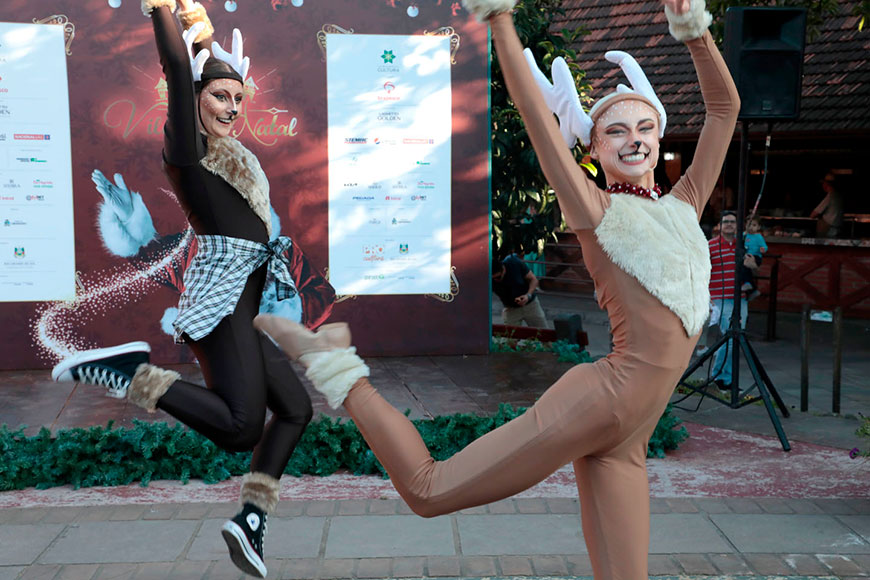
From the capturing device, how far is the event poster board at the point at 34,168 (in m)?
8.50

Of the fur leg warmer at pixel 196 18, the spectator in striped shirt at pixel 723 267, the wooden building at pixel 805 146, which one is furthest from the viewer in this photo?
the wooden building at pixel 805 146

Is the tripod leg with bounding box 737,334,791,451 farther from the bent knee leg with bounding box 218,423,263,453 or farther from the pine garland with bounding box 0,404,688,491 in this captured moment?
the bent knee leg with bounding box 218,423,263,453

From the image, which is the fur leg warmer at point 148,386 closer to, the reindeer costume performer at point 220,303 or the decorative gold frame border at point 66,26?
the reindeer costume performer at point 220,303

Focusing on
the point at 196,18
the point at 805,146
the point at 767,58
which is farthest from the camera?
the point at 805,146

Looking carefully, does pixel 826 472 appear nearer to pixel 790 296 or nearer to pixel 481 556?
pixel 481 556

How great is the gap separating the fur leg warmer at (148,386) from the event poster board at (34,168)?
20.5 ft

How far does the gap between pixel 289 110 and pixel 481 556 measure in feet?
19.3

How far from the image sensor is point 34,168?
8.63m

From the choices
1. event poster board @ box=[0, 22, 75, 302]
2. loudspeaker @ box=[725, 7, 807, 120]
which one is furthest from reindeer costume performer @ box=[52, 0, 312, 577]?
event poster board @ box=[0, 22, 75, 302]

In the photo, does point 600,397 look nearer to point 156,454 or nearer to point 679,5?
point 679,5

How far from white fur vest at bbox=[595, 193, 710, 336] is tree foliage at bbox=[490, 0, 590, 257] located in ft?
21.8

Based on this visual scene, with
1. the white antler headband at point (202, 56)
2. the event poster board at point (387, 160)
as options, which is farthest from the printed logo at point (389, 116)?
the white antler headband at point (202, 56)

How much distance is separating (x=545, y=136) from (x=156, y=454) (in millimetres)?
3896

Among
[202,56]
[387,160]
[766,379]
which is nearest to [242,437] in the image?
[202,56]
